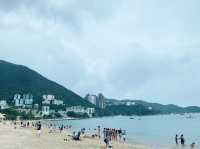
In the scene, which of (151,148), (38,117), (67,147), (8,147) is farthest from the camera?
(38,117)

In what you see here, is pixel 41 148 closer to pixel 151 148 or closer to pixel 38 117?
pixel 151 148

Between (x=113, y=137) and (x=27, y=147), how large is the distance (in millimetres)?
23214

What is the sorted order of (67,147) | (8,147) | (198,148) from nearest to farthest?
1. (8,147)
2. (67,147)
3. (198,148)

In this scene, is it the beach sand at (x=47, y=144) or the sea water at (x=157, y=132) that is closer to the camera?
the beach sand at (x=47, y=144)

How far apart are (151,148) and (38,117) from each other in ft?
521

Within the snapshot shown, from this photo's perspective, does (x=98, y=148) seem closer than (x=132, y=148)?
Yes

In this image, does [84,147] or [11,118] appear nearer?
[84,147]

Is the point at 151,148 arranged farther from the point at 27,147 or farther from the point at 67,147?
the point at 27,147

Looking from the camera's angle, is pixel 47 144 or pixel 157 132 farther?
pixel 157 132

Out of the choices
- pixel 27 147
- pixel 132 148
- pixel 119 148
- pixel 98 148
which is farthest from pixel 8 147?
pixel 132 148

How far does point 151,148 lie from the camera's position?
44969mm

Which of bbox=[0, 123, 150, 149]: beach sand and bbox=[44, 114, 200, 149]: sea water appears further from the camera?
bbox=[44, 114, 200, 149]: sea water

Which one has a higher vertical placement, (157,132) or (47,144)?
(157,132)

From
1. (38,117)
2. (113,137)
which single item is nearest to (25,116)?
(38,117)
